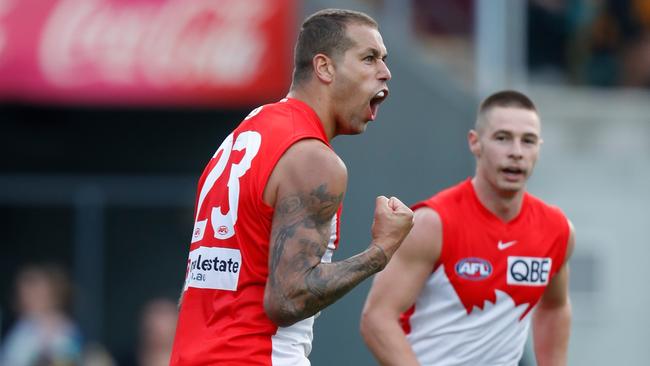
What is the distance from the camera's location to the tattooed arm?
5.32m

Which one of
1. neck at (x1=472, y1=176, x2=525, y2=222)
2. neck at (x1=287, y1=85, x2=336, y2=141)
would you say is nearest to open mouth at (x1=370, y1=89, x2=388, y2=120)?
neck at (x1=287, y1=85, x2=336, y2=141)

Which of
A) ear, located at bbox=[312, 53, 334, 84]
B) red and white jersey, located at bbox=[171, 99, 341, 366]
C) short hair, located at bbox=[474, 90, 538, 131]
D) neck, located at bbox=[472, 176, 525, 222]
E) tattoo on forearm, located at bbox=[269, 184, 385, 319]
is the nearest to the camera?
tattoo on forearm, located at bbox=[269, 184, 385, 319]

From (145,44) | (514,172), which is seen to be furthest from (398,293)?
(145,44)

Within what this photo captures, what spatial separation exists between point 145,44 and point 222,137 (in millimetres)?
1712

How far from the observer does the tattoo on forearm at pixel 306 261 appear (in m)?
5.31

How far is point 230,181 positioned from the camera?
18.2ft

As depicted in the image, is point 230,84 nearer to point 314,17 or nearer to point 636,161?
point 636,161

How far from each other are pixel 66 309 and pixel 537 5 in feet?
18.5

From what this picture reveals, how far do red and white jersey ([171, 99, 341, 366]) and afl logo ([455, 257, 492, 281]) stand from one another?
1383 millimetres

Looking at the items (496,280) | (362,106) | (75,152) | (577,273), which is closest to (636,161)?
(577,273)

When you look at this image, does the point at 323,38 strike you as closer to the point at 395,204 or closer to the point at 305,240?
the point at 395,204

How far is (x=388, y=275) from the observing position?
22.3 feet

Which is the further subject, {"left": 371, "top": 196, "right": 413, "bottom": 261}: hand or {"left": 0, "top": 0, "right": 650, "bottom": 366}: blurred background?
{"left": 0, "top": 0, "right": 650, "bottom": 366}: blurred background

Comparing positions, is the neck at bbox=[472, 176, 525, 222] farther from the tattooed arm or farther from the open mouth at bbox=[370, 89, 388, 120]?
the tattooed arm
